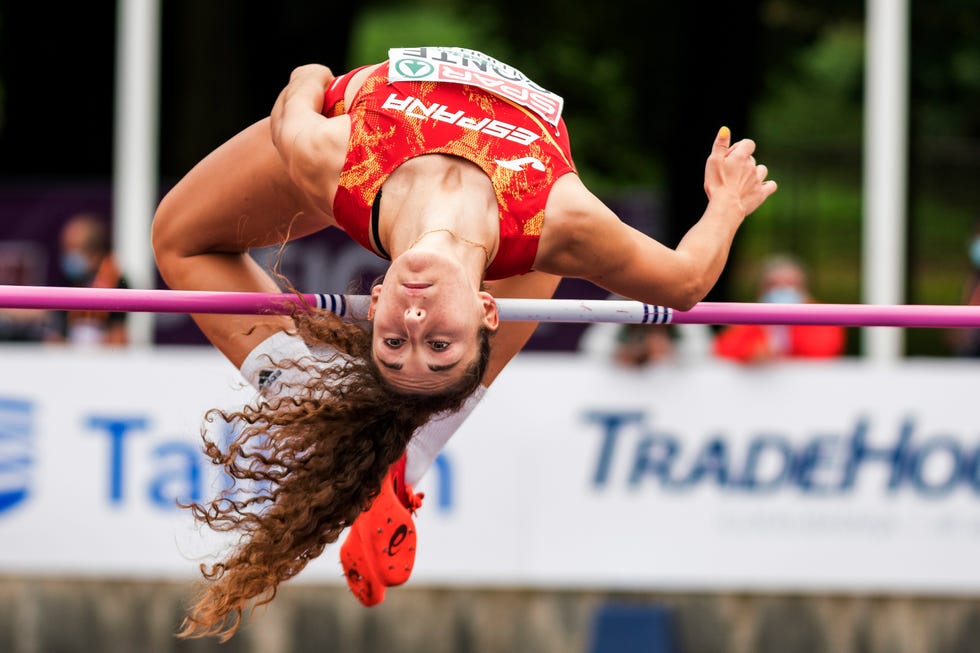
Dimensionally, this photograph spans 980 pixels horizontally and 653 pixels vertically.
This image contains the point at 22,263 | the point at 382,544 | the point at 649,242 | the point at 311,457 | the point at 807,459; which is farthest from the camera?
the point at 22,263

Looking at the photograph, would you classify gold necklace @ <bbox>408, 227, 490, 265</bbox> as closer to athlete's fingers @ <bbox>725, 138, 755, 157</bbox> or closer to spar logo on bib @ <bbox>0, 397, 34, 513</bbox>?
athlete's fingers @ <bbox>725, 138, 755, 157</bbox>

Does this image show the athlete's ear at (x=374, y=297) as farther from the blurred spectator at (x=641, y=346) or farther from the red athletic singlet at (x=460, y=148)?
the blurred spectator at (x=641, y=346)

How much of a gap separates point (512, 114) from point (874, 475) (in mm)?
4857

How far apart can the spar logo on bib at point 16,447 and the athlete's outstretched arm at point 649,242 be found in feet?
16.7

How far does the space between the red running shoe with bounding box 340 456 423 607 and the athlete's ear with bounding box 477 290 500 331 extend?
0.78 metres

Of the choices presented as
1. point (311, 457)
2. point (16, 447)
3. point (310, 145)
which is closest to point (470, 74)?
point (310, 145)

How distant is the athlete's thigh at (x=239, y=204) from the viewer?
506cm

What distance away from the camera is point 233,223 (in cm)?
519

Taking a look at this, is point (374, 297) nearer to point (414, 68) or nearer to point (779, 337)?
point (414, 68)

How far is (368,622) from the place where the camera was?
9.67 meters

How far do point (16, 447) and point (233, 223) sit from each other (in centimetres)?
446

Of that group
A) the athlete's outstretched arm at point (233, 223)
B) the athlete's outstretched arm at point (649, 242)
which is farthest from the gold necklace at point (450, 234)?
the athlete's outstretched arm at point (233, 223)

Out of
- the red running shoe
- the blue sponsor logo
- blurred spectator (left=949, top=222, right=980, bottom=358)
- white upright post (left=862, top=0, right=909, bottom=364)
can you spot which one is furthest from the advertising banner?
the red running shoe

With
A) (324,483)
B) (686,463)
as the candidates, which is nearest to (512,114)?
(324,483)
